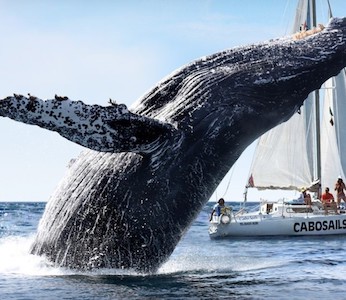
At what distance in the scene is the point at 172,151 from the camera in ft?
22.6

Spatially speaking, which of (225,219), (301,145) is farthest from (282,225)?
(301,145)

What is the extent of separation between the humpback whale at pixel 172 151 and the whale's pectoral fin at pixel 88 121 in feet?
0.05

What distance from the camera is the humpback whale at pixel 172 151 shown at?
6902mm

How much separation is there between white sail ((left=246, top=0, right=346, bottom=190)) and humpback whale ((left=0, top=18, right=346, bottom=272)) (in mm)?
23736

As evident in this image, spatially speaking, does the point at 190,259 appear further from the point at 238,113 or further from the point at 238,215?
the point at 238,215

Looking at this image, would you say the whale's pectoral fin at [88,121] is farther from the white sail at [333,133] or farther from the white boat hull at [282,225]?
the white sail at [333,133]

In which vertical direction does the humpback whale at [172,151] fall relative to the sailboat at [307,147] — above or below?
below

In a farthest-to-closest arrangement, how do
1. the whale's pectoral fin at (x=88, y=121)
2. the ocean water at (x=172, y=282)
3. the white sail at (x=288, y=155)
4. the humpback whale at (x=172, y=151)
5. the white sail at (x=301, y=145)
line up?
the white sail at (x=288, y=155) < the white sail at (x=301, y=145) < the humpback whale at (x=172, y=151) < the ocean water at (x=172, y=282) < the whale's pectoral fin at (x=88, y=121)

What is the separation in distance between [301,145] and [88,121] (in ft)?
87.1

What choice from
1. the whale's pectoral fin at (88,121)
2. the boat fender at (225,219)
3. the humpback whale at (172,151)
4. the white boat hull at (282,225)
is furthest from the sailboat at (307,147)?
the whale's pectoral fin at (88,121)

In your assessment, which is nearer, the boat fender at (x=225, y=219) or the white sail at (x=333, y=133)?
the boat fender at (x=225, y=219)

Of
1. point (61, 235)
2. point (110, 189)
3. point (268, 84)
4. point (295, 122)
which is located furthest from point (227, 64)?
point (295, 122)

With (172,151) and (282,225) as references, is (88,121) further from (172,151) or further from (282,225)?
(282,225)

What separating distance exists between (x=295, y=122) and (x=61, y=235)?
83.7ft
